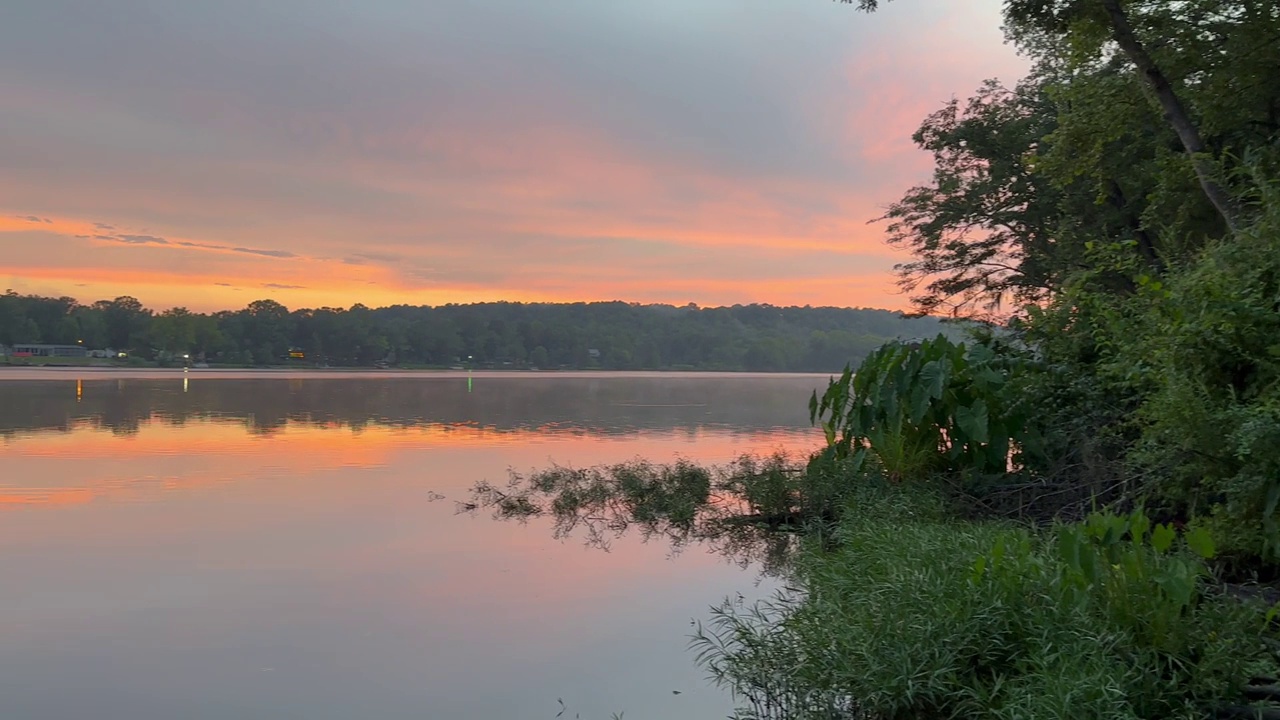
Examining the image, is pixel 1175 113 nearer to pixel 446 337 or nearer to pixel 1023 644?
pixel 1023 644

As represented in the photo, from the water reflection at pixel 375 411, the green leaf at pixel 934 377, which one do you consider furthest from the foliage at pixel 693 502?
the water reflection at pixel 375 411

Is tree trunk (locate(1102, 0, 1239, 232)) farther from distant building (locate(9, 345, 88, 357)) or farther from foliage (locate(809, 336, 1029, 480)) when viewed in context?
distant building (locate(9, 345, 88, 357))

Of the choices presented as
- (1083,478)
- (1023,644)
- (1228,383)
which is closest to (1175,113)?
(1083,478)

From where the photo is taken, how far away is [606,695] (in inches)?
192

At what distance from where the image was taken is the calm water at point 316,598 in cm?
477

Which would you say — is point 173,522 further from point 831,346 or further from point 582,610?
point 831,346

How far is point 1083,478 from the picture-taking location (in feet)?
26.5

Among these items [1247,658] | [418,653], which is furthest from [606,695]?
[1247,658]

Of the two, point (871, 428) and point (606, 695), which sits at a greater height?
point (871, 428)

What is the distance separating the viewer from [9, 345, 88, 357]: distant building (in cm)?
8812

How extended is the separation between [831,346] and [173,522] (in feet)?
281

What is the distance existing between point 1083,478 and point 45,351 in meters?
99.6

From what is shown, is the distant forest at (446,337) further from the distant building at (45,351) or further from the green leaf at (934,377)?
the green leaf at (934,377)

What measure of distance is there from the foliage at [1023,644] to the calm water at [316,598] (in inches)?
27.3
